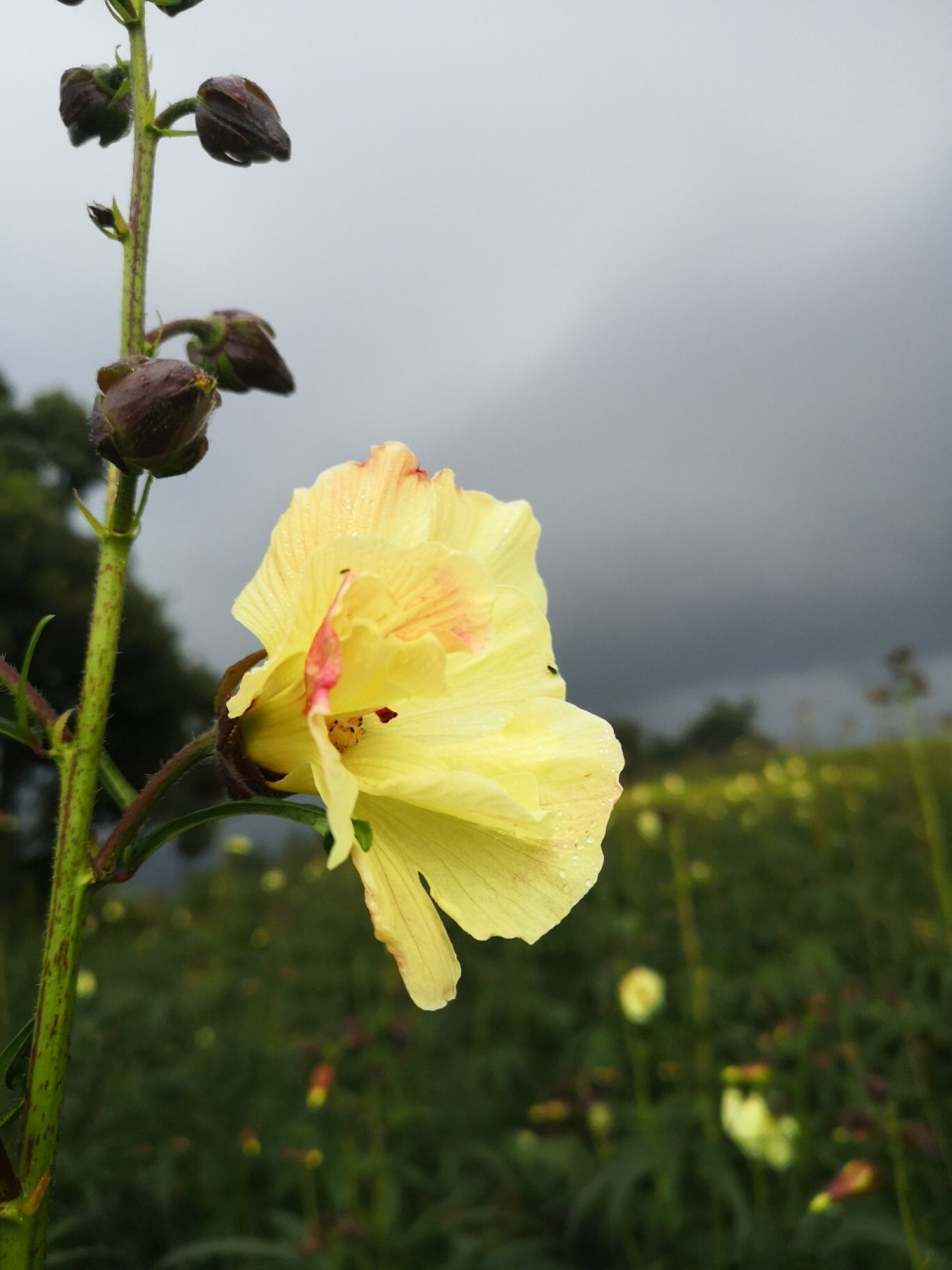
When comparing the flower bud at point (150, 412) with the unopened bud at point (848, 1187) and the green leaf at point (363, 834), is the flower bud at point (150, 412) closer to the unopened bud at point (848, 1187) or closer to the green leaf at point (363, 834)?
the green leaf at point (363, 834)

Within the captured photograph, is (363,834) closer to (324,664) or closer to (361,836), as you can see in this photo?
(361,836)

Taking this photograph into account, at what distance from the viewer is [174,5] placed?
40.4 inches

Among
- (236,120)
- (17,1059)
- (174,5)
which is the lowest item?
(17,1059)

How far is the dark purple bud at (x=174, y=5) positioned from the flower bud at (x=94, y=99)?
9 centimetres

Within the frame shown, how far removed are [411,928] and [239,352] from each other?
0.62 m

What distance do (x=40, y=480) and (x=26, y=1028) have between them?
14.9 metres

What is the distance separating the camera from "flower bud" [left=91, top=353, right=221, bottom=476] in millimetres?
754

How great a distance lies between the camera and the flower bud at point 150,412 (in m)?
0.75

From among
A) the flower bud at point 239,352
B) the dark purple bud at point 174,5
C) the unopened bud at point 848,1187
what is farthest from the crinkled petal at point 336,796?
the unopened bud at point 848,1187

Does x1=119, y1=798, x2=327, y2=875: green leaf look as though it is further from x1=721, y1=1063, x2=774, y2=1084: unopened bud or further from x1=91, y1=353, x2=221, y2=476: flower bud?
x1=721, y1=1063, x2=774, y2=1084: unopened bud

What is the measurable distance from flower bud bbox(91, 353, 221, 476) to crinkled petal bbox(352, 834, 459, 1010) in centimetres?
35

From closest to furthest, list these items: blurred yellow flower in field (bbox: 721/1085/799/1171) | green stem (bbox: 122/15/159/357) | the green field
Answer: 1. green stem (bbox: 122/15/159/357)
2. the green field
3. blurred yellow flower in field (bbox: 721/1085/799/1171)

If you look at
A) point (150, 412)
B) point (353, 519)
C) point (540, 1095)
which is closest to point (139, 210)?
point (150, 412)

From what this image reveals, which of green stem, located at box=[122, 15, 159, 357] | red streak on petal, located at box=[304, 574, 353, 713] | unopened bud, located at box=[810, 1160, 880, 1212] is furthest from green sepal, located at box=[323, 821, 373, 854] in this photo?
unopened bud, located at box=[810, 1160, 880, 1212]
